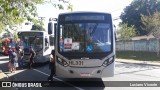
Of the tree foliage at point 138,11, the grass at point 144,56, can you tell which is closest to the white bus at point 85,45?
the grass at point 144,56

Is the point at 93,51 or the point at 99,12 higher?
the point at 99,12

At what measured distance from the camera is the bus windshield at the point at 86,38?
40.5ft

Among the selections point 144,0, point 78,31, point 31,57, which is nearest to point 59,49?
point 78,31

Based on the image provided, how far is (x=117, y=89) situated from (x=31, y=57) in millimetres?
11209

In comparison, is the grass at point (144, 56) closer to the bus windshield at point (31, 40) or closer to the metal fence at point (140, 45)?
the metal fence at point (140, 45)

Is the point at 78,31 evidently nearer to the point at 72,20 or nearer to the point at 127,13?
the point at 72,20

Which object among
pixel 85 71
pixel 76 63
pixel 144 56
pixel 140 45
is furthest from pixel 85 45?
pixel 140 45

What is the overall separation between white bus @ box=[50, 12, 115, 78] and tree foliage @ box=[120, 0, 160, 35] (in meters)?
65.5

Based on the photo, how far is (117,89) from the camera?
1147 centimetres

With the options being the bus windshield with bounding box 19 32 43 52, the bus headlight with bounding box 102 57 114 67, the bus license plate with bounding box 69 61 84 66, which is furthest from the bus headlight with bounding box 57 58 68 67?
the bus windshield with bounding box 19 32 43 52

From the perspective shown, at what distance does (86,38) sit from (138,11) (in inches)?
2676

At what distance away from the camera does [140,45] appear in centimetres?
5244

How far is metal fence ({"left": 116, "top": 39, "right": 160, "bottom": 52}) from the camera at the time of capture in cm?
4691

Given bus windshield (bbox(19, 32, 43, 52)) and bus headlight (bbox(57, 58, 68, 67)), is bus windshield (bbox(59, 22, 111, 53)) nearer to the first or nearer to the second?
bus headlight (bbox(57, 58, 68, 67))
